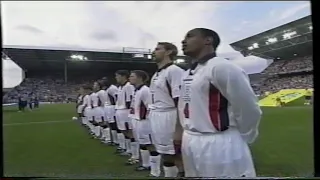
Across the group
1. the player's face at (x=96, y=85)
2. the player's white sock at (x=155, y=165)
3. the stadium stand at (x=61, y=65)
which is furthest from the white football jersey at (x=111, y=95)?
the player's white sock at (x=155, y=165)

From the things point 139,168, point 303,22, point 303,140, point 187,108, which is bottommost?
point 139,168

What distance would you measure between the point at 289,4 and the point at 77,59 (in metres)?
0.87

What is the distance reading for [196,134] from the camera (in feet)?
3.76

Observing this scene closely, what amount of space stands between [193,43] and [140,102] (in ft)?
2.35

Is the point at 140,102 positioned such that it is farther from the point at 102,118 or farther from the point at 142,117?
the point at 102,118

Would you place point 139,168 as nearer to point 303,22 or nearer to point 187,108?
point 187,108

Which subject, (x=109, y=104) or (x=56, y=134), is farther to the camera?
(x=109, y=104)

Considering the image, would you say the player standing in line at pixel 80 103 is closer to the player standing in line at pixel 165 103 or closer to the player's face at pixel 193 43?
the player standing in line at pixel 165 103

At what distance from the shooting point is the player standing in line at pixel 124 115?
1912mm

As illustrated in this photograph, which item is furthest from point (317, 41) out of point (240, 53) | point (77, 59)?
point (77, 59)

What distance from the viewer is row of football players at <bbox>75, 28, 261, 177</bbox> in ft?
3.53

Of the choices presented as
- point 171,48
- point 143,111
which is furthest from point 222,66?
point 143,111

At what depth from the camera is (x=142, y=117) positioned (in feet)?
6.14

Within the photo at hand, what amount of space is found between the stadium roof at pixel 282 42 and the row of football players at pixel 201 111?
203mm
